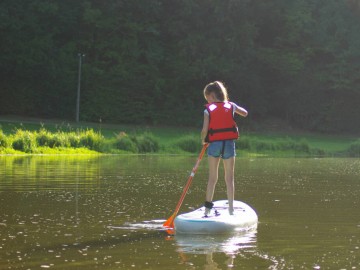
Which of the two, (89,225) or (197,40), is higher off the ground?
(197,40)

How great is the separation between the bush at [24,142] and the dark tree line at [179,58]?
26406 mm

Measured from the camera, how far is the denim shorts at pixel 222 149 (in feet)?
34.6

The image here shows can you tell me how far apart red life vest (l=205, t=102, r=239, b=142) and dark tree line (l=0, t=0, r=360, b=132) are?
4608 cm

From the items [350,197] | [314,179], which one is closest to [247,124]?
[314,179]

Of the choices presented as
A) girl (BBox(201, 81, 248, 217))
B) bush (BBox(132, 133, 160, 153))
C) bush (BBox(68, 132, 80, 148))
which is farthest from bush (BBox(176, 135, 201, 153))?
girl (BBox(201, 81, 248, 217))

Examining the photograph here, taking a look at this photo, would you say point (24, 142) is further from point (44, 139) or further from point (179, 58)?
point (179, 58)

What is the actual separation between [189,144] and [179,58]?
25.9 m

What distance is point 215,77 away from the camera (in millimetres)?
60438

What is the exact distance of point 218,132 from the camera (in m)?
10.4

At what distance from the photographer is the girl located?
1043 centimetres

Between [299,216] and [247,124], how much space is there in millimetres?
49779

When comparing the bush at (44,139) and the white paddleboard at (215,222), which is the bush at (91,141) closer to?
the bush at (44,139)

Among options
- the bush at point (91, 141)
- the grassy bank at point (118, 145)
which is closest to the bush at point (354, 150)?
the grassy bank at point (118, 145)

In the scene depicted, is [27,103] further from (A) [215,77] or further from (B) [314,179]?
(B) [314,179]
